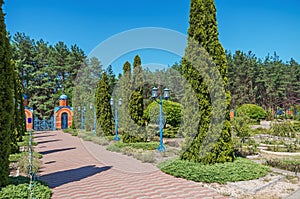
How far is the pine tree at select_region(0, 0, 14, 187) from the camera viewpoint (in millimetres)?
4355

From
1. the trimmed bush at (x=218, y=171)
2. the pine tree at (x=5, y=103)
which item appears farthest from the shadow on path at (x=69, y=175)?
the trimmed bush at (x=218, y=171)

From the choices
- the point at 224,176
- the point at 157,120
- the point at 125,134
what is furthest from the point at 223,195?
the point at 157,120

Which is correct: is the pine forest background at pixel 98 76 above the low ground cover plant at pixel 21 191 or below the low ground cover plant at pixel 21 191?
above

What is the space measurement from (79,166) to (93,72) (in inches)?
1060

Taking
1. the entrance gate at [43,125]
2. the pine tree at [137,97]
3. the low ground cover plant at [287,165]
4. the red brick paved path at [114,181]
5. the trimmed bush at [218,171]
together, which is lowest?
the low ground cover plant at [287,165]

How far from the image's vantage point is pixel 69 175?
617cm

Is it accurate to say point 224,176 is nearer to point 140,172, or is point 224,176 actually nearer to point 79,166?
point 140,172

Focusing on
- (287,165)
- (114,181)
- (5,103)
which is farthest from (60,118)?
(287,165)

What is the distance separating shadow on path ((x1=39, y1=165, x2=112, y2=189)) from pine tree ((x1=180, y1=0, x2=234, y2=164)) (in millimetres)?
2405

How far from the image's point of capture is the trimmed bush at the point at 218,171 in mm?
5309

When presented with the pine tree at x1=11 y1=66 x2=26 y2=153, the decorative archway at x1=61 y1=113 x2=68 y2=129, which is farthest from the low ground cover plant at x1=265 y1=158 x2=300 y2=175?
the decorative archway at x1=61 y1=113 x2=68 y2=129

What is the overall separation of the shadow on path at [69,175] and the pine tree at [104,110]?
26.2 feet

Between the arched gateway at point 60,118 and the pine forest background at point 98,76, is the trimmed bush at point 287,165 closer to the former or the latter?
the pine forest background at point 98,76

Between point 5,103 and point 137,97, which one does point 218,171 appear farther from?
point 137,97
